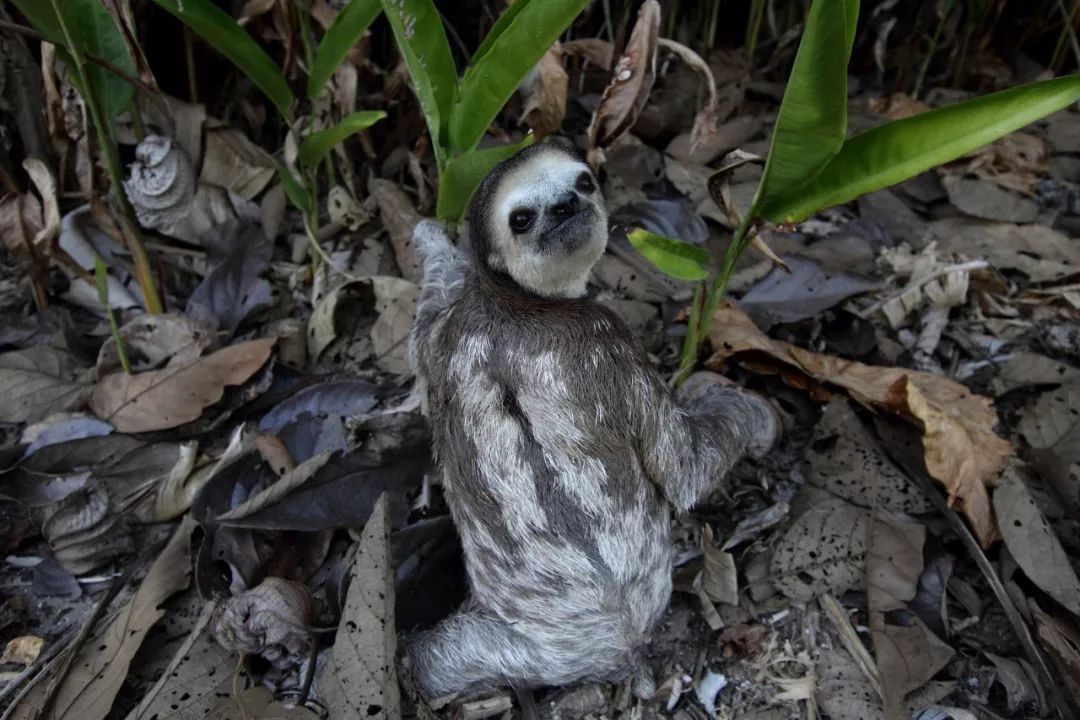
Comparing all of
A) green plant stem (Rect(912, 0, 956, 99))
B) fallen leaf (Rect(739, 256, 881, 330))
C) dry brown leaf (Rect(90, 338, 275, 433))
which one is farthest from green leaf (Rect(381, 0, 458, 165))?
green plant stem (Rect(912, 0, 956, 99))

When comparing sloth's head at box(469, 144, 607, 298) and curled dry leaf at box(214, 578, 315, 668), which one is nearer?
sloth's head at box(469, 144, 607, 298)

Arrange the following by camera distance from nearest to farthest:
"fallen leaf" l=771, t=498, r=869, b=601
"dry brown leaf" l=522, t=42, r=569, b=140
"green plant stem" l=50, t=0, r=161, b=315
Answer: "green plant stem" l=50, t=0, r=161, b=315, "fallen leaf" l=771, t=498, r=869, b=601, "dry brown leaf" l=522, t=42, r=569, b=140

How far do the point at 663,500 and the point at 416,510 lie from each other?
0.99m

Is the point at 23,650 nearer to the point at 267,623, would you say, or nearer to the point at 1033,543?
the point at 267,623

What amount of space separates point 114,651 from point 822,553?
253 cm

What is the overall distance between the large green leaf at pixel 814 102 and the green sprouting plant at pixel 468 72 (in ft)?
2.34

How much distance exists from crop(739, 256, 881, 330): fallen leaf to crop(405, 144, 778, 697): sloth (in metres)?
0.96

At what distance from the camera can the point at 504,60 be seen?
101 inches

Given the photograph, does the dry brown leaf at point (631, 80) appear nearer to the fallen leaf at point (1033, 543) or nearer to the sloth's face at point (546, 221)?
the sloth's face at point (546, 221)

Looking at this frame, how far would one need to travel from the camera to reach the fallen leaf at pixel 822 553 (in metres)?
2.85

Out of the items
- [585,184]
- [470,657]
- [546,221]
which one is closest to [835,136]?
[585,184]

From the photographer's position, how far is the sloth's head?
97.6 inches

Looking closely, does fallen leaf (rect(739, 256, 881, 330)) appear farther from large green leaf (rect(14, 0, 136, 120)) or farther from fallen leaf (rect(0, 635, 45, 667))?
fallen leaf (rect(0, 635, 45, 667))

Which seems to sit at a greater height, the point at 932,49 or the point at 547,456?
the point at 932,49
